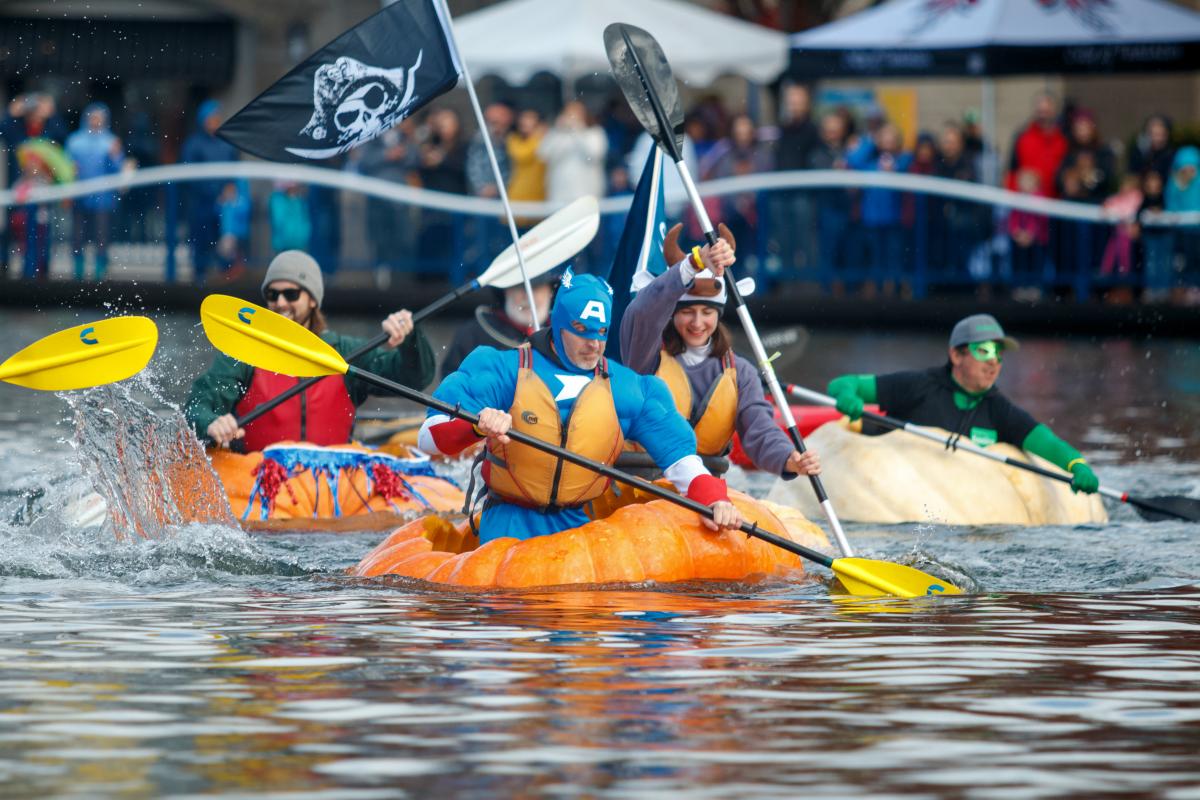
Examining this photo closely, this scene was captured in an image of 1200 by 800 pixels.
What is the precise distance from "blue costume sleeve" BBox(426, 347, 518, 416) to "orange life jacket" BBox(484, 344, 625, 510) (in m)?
0.04

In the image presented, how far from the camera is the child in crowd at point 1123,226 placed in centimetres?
1995

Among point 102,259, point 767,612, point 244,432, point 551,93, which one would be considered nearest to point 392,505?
point 244,432

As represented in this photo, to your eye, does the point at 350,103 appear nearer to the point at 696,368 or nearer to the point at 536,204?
the point at 696,368

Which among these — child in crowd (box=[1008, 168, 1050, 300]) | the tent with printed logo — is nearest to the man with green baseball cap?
child in crowd (box=[1008, 168, 1050, 300])

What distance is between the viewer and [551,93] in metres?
28.4

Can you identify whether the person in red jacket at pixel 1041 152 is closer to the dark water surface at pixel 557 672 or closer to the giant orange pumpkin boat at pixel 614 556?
the dark water surface at pixel 557 672

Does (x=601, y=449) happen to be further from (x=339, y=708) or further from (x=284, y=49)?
(x=284, y=49)

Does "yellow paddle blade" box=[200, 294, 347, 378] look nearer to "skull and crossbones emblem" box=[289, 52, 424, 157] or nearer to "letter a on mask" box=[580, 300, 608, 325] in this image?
"letter a on mask" box=[580, 300, 608, 325]

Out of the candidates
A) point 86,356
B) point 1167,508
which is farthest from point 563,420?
point 1167,508

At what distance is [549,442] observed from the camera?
860 cm

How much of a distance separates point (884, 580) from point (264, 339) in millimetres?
2509

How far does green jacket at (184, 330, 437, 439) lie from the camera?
11.0 metres

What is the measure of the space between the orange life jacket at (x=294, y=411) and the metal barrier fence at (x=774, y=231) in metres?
8.73

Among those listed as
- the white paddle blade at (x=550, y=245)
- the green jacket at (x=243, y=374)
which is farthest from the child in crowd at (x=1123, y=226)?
the green jacket at (x=243, y=374)
